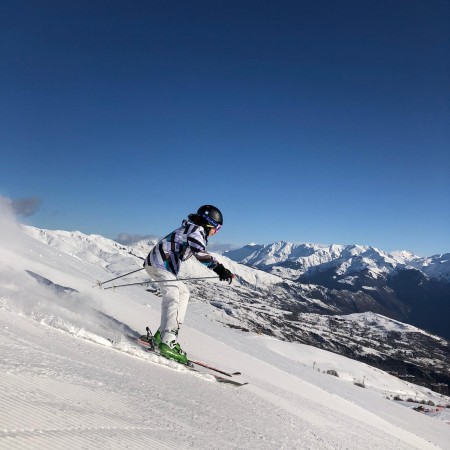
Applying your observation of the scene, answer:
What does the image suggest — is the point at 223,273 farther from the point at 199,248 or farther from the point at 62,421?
the point at 62,421

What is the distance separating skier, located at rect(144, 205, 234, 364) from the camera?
865cm

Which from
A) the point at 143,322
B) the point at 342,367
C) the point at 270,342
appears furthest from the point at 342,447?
the point at 342,367

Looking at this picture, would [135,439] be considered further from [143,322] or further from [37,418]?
[143,322]

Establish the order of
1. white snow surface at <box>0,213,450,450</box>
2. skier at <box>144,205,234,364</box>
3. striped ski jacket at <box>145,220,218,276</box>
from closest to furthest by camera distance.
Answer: white snow surface at <box>0,213,450,450</box> < skier at <box>144,205,234,364</box> < striped ski jacket at <box>145,220,218,276</box>

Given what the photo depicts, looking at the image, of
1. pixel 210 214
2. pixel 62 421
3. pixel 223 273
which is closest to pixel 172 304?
pixel 223 273

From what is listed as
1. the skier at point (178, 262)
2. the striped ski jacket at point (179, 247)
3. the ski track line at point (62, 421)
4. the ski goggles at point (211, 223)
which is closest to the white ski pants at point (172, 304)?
the skier at point (178, 262)

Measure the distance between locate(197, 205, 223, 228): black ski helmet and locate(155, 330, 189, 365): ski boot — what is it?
273 centimetres

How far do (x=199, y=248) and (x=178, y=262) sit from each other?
0.75 meters

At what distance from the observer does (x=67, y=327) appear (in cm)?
689

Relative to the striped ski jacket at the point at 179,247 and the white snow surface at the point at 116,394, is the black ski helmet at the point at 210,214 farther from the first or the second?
the white snow surface at the point at 116,394

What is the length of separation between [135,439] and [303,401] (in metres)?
7.08

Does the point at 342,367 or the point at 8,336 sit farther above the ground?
the point at 8,336

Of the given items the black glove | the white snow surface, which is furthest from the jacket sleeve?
the white snow surface

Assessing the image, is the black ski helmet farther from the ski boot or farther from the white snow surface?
the white snow surface
